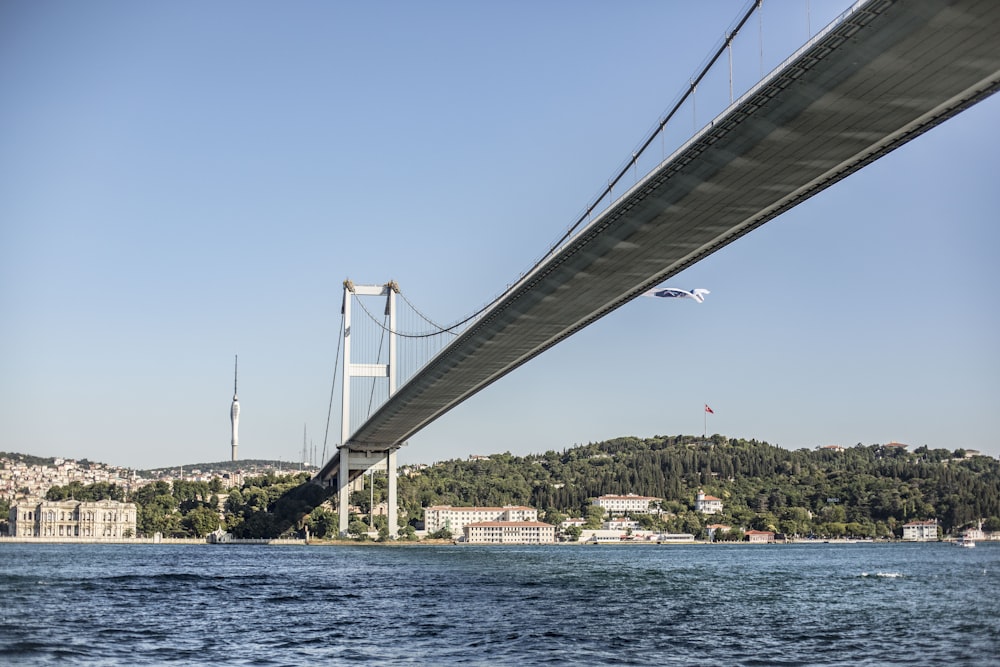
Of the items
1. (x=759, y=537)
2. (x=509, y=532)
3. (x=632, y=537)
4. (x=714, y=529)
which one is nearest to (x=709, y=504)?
(x=714, y=529)

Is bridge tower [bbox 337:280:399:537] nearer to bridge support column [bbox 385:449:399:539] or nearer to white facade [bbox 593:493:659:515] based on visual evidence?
bridge support column [bbox 385:449:399:539]

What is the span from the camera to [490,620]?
57.3 ft

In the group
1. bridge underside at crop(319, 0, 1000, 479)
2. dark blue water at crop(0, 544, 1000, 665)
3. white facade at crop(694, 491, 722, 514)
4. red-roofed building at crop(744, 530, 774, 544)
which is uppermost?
bridge underside at crop(319, 0, 1000, 479)

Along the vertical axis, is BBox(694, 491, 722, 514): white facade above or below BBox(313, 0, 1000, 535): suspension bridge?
below

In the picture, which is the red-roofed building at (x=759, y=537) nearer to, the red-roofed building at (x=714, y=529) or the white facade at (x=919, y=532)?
the red-roofed building at (x=714, y=529)

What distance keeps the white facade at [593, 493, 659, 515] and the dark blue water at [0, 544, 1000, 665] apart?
95.4 metres

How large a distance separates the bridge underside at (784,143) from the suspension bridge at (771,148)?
3 cm

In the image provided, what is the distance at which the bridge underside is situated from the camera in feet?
49.3

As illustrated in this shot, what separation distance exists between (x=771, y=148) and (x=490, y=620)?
908 centimetres

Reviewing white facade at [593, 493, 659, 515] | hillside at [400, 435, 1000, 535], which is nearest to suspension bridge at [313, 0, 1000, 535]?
hillside at [400, 435, 1000, 535]

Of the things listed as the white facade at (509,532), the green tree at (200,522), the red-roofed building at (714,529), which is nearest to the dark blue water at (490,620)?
the green tree at (200,522)

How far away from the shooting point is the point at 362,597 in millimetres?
22734

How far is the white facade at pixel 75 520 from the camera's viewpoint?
9556 cm

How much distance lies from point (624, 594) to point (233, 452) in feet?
467
